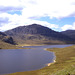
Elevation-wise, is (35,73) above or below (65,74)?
below

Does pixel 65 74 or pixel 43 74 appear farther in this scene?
pixel 43 74

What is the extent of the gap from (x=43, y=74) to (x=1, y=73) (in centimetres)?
1814

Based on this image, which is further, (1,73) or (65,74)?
(1,73)

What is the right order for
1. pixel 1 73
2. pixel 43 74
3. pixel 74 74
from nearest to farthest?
pixel 74 74 → pixel 43 74 → pixel 1 73

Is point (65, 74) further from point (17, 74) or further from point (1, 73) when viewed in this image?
point (1, 73)

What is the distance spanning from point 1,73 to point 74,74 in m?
41.4

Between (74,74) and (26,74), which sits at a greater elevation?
(74,74)

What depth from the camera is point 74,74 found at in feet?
79.6

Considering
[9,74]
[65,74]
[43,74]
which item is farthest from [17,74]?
[65,74]

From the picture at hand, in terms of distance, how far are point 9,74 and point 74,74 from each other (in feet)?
124

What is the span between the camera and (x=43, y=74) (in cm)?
5438

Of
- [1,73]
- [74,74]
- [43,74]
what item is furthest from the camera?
[1,73]

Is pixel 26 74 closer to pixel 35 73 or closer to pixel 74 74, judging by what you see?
pixel 35 73

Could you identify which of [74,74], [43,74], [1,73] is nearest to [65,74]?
[74,74]
